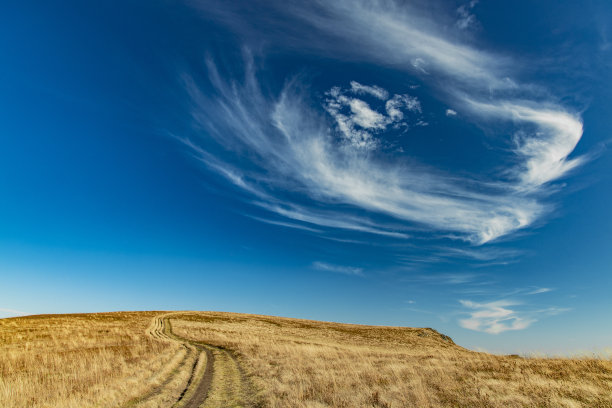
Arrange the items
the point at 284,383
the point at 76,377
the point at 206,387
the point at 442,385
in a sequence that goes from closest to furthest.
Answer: the point at 442,385
the point at 284,383
the point at 206,387
the point at 76,377

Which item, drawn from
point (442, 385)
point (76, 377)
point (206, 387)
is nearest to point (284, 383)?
point (206, 387)

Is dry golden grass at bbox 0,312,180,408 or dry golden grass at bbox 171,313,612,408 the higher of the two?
dry golden grass at bbox 171,313,612,408

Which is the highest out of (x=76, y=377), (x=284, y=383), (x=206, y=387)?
(x=284, y=383)

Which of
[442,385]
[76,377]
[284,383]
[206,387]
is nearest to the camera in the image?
[442,385]

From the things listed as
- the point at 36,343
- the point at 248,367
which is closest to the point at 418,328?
the point at 248,367

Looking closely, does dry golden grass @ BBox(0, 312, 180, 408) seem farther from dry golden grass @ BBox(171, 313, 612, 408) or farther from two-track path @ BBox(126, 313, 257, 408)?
dry golden grass @ BBox(171, 313, 612, 408)

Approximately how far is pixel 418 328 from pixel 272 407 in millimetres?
70071

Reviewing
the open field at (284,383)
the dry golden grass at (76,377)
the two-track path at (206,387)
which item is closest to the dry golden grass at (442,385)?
the open field at (284,383)

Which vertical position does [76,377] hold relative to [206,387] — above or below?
below

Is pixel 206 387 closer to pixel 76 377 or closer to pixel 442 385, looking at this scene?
pixel 76 377

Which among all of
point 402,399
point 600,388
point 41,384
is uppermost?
point 600,388

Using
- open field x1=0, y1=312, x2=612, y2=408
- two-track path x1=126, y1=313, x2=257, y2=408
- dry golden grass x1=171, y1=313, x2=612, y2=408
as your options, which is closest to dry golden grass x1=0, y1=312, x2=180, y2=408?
open field x1=0, y1=312, x2=612, y2=408

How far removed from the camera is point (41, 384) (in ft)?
41.2

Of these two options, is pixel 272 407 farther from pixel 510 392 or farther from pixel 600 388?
pixel 600 388
